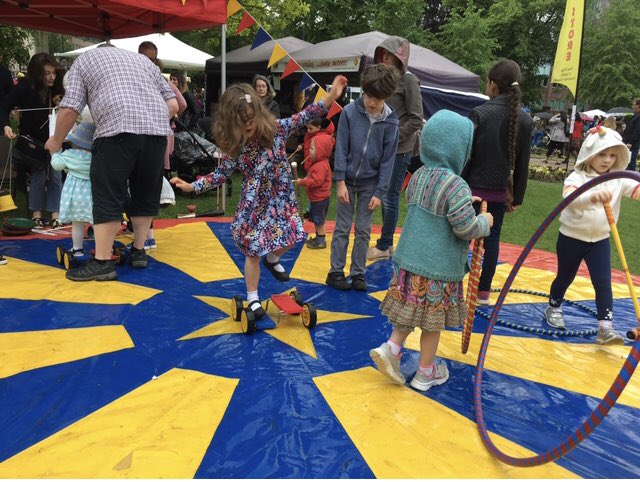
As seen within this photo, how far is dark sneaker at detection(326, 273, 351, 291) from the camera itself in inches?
171

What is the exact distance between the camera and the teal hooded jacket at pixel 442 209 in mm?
2582

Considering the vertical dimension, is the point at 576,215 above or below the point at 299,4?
below

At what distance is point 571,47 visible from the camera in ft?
A: 33.8

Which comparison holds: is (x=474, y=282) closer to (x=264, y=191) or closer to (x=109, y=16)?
(x=264, y=191)

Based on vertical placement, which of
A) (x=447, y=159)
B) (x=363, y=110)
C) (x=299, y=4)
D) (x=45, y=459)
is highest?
(x=299, y=4)

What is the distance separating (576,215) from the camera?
141 inches

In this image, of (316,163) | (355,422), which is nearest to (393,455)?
A: (355,422)

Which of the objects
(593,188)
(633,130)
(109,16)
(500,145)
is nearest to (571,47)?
(633,130)

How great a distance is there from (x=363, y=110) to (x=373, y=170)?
50 centimetres

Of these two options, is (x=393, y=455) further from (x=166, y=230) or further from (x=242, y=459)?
(x=166, y=230)

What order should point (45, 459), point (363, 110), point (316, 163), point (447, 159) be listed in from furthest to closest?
point (316, 163)
point (363, 110)
point (447, 159)
point (45, 459)

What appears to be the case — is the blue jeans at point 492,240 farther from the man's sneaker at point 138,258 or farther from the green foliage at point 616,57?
the green foliage at point 616,57

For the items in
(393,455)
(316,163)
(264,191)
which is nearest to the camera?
(393,455)

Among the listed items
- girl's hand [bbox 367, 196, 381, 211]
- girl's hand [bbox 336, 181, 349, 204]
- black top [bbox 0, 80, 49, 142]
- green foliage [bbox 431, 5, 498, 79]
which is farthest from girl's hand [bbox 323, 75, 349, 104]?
green foliage [bbox 431, 5, 498, 79]
